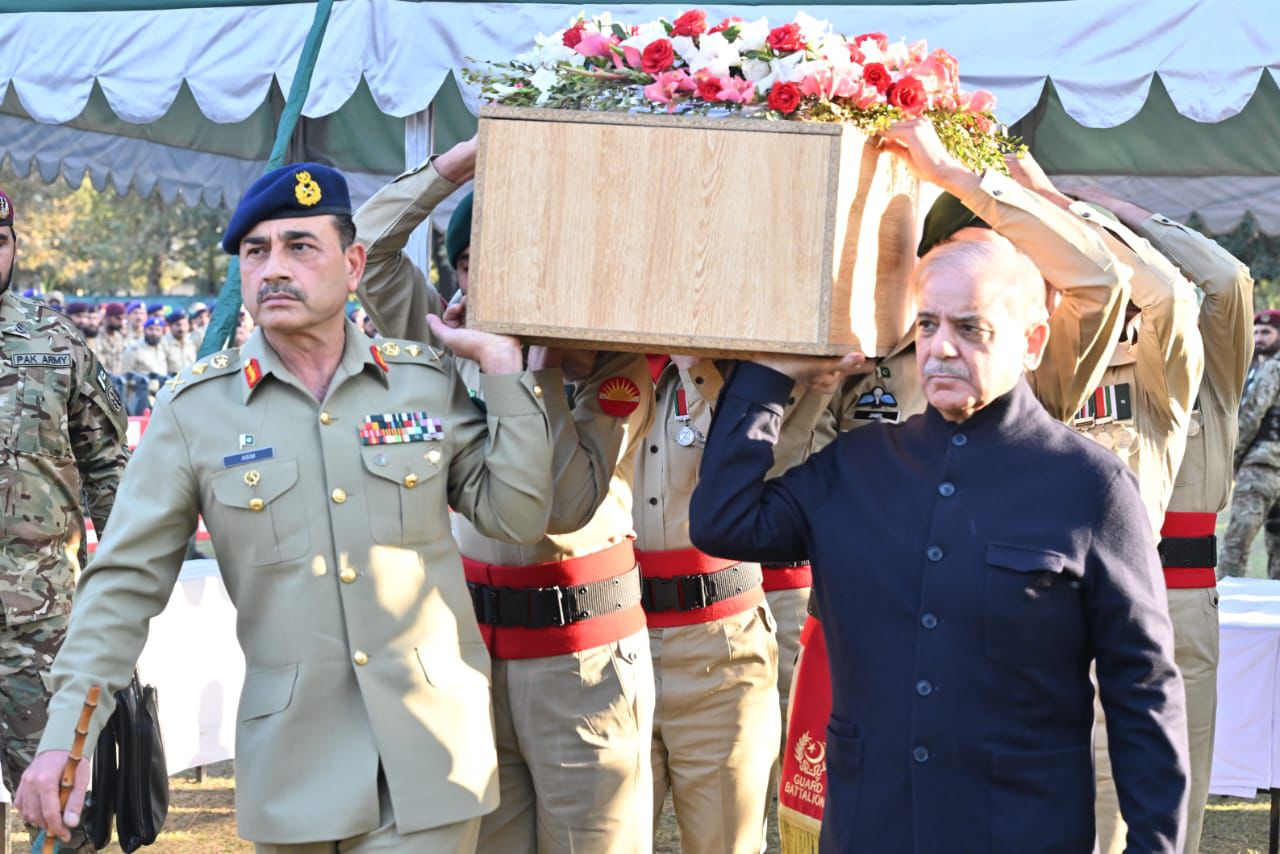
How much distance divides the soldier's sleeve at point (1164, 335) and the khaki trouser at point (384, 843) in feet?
7.15

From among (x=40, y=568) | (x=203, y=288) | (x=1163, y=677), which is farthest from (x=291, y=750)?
(x=203, y=288)

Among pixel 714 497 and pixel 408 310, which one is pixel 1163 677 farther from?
pixel 408 310

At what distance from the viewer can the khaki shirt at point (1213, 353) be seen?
199 inches

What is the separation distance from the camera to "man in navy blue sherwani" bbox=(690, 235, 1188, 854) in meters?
2.68

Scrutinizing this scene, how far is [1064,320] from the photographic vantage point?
11.0 feet

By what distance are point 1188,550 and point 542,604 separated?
252cm

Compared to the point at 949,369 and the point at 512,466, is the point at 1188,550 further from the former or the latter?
the point at 512,466

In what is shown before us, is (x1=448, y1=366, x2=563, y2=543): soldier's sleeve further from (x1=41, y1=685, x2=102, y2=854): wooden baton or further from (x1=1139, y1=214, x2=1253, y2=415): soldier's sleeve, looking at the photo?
(x1=1139, y1=214, x2=1253, y2=415): soldier's sleeve

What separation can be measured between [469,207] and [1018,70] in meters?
3.20

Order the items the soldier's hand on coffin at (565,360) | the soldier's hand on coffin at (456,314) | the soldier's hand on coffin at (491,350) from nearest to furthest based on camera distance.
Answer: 1. the soldier's hand on coffin at (491,350)
2. the soldier's hand on coffin at (565,360)
3. the soldier's hand on coffin at (456,314)

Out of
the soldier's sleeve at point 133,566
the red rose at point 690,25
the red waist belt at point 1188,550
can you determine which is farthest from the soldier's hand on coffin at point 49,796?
the red waist belt at point 1188,550

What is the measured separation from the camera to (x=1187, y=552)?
5301 millimetres

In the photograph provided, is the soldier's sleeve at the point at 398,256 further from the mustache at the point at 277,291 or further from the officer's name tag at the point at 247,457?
the officer's name tag at the point at 247,457

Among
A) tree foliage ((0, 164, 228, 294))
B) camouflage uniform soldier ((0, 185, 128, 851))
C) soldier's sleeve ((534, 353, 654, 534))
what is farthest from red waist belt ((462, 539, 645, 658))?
tree foliage ((0, 164, 228, 294))
